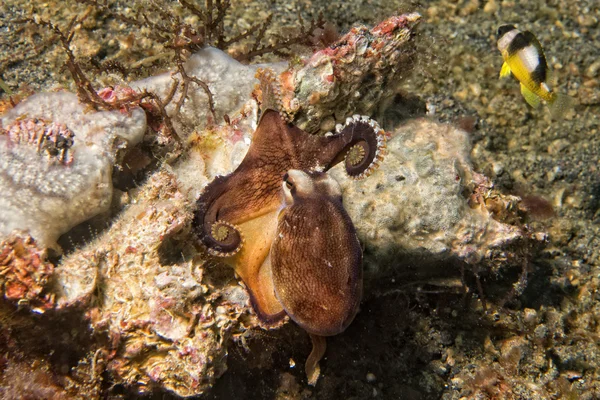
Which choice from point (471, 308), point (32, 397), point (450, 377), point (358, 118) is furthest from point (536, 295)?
point (32, 397)

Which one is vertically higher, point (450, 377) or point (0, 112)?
point (0, 112)

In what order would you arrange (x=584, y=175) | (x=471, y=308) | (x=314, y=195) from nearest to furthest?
(x=314, y=195) → (x=471, y=308) → (x=584, y=175)

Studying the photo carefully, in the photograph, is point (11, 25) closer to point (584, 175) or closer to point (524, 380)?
point (524, 380)

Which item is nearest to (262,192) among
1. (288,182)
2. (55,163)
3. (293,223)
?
(288,182)

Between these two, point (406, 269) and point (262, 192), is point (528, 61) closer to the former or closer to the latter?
point (406, 269)

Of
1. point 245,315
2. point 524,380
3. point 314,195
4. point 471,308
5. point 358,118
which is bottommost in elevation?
point 524,380

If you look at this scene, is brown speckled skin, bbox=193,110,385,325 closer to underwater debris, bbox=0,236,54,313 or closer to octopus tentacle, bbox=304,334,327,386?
octopus tentacle, bbox=304,334,327,386

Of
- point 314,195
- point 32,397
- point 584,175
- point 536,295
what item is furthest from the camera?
point 584,175
